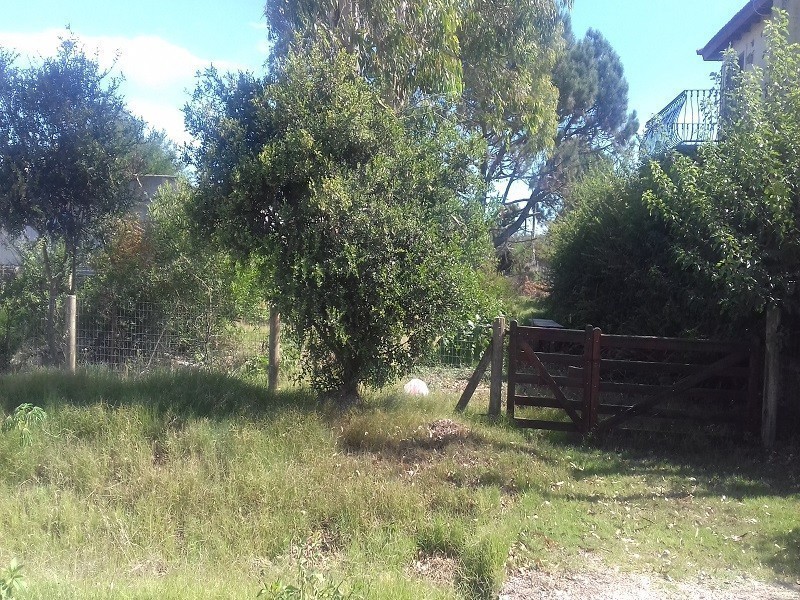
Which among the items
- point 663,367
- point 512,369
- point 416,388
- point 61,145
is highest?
point 61,145

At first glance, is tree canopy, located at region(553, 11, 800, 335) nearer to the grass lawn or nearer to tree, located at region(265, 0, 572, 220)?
the grass lawn

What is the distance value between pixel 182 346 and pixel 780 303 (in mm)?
8323

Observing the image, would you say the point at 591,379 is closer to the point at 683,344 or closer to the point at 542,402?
the point at 542,402

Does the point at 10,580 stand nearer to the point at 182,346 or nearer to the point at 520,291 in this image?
the point at 182,346

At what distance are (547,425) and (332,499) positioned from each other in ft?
12.8

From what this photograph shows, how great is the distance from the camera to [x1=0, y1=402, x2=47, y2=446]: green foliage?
7.11 m

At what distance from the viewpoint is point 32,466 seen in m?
6.74

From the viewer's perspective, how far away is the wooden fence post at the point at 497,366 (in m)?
9.36

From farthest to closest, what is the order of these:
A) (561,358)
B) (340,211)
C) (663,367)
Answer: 1. (561,358)
2. (663,367)
3. (340,211)

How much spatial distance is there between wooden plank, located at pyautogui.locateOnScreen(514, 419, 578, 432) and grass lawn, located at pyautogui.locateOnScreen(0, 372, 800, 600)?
0.36 meters

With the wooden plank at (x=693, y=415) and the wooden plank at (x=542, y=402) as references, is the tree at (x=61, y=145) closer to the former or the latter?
the wooden plank at (x=542, y=402)

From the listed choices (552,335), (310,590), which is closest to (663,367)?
(552,335)

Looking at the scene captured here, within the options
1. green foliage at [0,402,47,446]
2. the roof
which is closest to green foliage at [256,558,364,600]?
green foliage at [0,402,47,446]

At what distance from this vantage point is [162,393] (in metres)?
8.16
